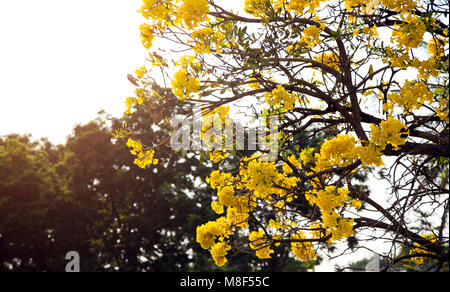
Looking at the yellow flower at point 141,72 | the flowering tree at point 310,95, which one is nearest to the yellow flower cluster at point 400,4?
the flowering tree at point 310,95

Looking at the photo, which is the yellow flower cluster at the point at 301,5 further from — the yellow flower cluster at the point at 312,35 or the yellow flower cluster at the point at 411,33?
the yellow flower cluster at the point at 411,33

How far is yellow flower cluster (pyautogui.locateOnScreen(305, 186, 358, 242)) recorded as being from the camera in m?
2.75

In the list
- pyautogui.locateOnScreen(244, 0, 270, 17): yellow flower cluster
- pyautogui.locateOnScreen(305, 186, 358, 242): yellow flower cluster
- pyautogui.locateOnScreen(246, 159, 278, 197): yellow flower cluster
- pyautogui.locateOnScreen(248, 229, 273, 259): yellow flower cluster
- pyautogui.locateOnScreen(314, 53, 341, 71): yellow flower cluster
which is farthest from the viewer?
pyautogui.locateOnScreen(314, 53, 341, 71): yellow flower cluster

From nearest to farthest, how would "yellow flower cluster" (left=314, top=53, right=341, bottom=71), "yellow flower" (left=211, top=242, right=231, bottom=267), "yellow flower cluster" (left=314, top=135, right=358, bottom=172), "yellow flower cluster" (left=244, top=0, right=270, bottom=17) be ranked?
1. "yellow flower cluster" (left=314, top=135, right=358, bottom=172)
2. "yellow flower cluster" (left=244, top=0, right=270, bottom=17)
3. "yellow flower" (left=211, top=242, right=231, bottom=267)
4. "yellow flower cluster" (left=314, top=53, right=341, bottom=71)

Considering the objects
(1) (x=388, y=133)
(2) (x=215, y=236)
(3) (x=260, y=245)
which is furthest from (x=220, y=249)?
(1) (x=388, y=133)

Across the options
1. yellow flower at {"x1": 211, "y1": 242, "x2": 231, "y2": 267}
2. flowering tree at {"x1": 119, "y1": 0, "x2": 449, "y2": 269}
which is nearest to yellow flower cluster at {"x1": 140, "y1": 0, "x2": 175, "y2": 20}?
flowering tree at {"x1": 119, "y1": 0, "x2": 449, "y2": 269}

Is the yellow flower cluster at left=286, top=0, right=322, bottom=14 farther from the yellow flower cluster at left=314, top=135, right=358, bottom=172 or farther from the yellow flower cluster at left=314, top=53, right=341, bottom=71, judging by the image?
the yellow flower cluster at left=314, top=135, right=358, bottom=172

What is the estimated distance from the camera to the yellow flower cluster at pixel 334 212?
2.75 metres

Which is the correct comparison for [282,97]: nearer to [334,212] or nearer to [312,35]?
[312,35]

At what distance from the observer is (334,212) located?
2.92 metres

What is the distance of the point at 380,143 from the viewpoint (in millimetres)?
2834

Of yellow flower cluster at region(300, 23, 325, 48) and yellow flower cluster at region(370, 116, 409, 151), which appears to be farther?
yellow flower cluster at region(300, 23, 325, 48)

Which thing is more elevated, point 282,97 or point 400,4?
point 400,4
